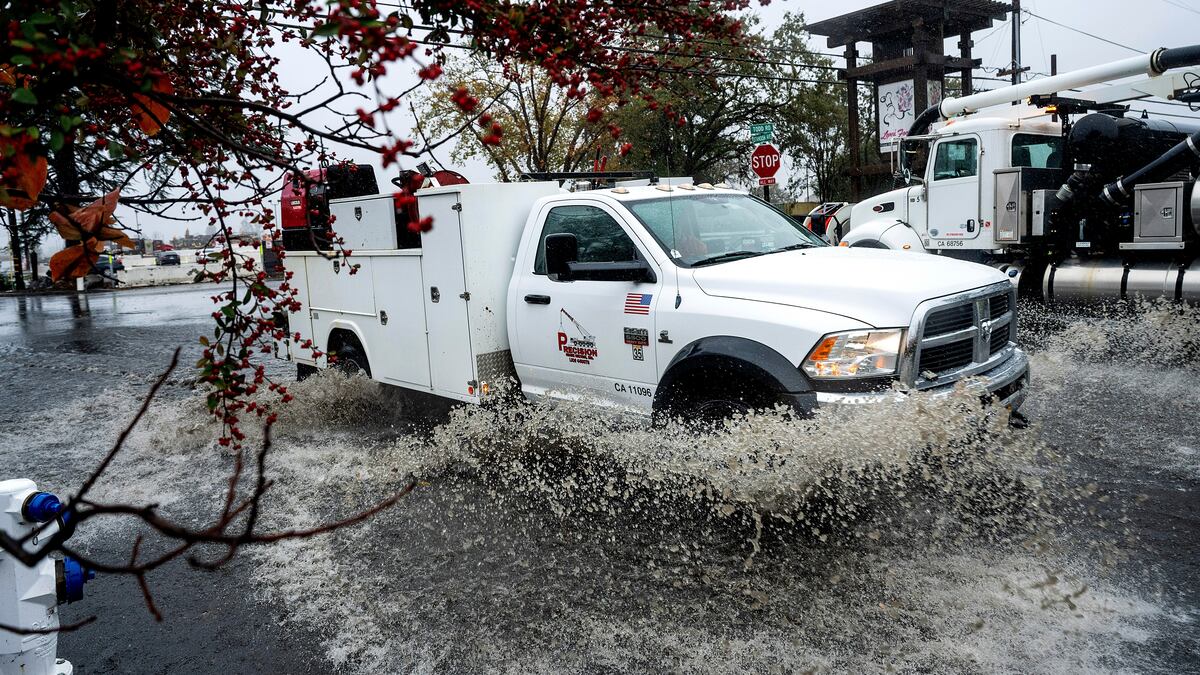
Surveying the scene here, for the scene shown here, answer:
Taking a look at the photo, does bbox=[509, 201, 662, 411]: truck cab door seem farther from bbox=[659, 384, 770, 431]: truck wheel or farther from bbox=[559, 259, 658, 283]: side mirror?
bbox=[659, 384, 770, 431]: truck wheel

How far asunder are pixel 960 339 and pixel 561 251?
2489mm

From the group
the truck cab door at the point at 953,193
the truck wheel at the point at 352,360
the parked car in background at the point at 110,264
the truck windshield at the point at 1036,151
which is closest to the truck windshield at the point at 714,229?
the parked car in background at the point at 110,264

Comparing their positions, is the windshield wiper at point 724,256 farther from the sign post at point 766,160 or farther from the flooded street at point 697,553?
the sign post at point 766,160

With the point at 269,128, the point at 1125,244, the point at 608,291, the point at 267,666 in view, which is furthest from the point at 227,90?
the point at 1125,244

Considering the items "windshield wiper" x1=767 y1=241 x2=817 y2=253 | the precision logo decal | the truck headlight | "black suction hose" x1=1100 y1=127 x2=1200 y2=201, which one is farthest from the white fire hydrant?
"black suction hose" x1=1100 y1=127 x2=1200 y2=201

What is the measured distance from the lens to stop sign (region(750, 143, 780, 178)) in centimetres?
1551

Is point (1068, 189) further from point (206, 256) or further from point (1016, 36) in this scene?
point (1016, 36)

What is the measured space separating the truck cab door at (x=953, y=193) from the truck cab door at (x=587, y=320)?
7.90 metres

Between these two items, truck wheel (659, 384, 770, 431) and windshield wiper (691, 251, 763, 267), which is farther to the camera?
windshield wiper (691, 251, 763, 267)

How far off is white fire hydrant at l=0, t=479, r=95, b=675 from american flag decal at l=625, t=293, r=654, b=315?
3579 millimetres

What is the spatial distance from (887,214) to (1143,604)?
1044 centimetres

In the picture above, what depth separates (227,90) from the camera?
3.24m

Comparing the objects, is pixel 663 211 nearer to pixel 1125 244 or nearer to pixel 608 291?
Answer: pixel 608 291

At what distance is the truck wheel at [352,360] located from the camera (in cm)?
859
